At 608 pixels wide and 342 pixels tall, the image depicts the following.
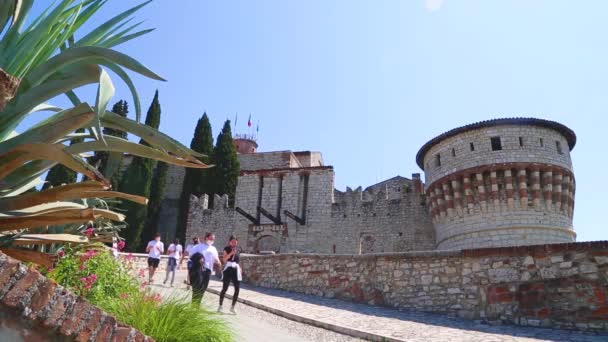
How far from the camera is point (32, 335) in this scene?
2201 millimetres

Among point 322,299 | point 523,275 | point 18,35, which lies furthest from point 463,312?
point 18,35

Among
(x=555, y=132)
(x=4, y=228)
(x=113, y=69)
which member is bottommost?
(x=4, y=228)

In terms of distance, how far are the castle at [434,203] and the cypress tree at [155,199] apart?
1.28m

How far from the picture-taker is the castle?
17.4m

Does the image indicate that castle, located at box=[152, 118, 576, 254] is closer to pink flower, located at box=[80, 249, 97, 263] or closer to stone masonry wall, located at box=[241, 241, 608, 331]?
stone masonry wall, located at box=[241, 241, 608, 331]

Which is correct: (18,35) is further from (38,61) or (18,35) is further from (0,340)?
(0,340)

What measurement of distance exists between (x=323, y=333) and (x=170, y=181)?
93.0ft

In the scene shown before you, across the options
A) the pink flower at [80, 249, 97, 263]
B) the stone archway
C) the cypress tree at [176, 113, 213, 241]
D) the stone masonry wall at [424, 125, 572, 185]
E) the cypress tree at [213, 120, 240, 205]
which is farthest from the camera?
the cypress tree at [213, 120, 240, 205]

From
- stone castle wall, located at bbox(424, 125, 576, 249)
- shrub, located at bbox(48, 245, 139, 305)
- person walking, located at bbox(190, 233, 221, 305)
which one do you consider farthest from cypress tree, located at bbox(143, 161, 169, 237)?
shrub, located at bbox(48, 245, 139, 305)

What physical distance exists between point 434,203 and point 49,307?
18854mm

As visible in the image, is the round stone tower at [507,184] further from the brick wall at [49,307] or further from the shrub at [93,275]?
the brick wall at [49,307]

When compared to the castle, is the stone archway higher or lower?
lower

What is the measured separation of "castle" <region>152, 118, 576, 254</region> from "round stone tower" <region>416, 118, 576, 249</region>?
0.04 meters

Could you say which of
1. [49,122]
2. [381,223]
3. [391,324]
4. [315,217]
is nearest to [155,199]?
[315,217]
